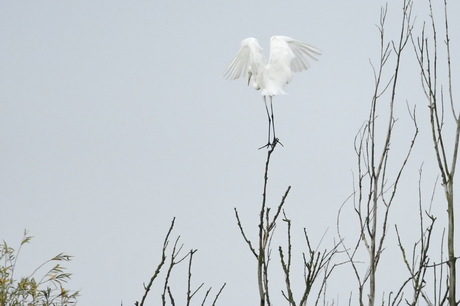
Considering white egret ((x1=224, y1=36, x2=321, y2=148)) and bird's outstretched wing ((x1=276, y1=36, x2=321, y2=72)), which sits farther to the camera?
bird's outstretched wing ((x1=276, y1=36, x2=321, y2=72))

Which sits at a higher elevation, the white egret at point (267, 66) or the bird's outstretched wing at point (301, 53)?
the bird's outstretched wing at point (301, 53)

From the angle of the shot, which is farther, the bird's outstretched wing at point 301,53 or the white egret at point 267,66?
A: the bird's outstretched wing at point 301,53

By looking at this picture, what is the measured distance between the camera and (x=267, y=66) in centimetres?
359

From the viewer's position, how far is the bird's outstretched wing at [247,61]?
12.2 ft

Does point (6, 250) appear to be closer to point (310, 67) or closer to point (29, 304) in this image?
point (29, 304)

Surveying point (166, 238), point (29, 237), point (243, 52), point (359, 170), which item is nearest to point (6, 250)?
point (29, 237)

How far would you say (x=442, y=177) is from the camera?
6.36ft

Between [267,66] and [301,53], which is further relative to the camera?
[301,53]

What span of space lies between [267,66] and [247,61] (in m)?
0.36

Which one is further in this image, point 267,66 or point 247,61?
point 247,61

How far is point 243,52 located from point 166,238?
91.5 inches

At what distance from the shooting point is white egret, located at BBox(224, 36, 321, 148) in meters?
3.54

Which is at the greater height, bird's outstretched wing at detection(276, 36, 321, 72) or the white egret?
bird's outstretched wing at detection(276, 36, 321, 72)

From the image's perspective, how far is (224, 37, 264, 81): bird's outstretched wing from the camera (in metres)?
3.71
